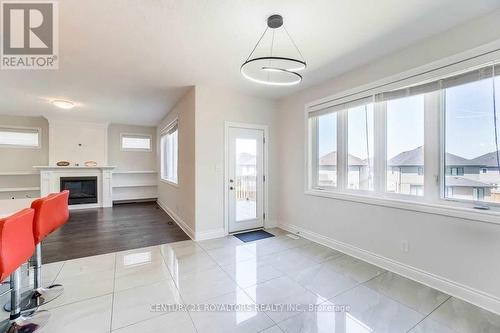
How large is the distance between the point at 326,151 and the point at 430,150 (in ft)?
4.93

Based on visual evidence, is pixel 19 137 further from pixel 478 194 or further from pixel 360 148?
pixel 478 194

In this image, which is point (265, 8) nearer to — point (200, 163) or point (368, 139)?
point (368, 139)

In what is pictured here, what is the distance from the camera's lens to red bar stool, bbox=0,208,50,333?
1.36 m

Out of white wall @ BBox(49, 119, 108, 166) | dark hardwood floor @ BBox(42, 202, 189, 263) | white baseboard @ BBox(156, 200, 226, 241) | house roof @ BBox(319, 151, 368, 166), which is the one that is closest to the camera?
house roof @ BBox(319, 151, 368, 166)

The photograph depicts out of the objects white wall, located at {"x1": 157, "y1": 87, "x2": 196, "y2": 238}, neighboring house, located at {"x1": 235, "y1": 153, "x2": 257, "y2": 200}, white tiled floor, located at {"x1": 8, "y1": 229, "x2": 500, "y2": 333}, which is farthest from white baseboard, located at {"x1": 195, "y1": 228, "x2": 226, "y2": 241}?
neighboring house, located at {"x1": 235, "y1": 153, "x2": 257, "y2": 200}

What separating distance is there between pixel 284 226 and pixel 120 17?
4.09m

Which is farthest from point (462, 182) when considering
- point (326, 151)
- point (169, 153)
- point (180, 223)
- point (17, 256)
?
point (169, 153)

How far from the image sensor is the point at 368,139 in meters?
3.14

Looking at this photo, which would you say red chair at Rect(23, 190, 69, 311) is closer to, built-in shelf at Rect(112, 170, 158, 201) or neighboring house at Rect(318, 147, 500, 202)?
neighboring house at Rect(318, 147, 500, 202)

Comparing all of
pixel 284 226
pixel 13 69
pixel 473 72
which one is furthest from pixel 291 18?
pixel 13 69

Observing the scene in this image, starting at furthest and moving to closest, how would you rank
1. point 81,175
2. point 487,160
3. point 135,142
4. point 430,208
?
point 135,142 → point 81,175 → point 430,208 → point 487,160

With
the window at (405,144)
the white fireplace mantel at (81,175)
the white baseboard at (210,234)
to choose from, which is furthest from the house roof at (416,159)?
the white fireplace mantel at (81,175)

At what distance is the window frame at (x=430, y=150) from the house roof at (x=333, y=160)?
0.94ft

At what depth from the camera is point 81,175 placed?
680 centimetres
